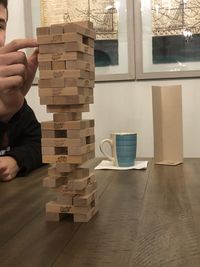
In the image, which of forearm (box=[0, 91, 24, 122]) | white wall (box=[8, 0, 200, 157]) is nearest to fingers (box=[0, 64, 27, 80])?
forearm (box=[0, 91, 24, 122])

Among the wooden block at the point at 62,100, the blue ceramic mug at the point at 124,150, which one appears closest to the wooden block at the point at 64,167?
the wooden block at the point at 62,100

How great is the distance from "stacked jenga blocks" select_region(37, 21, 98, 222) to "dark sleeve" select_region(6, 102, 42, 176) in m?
0.51

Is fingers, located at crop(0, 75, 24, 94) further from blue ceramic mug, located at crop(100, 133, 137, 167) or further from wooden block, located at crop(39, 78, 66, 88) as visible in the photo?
blue ceramic mug, located at crop(100, 133, 137, 167)

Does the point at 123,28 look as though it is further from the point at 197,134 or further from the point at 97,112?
the point at 197,134

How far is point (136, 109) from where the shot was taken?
68.7 inches

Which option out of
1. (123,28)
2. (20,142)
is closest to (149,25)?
(123,28)

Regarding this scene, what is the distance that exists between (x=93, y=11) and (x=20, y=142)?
685 mm

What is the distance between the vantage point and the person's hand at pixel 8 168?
107 cm

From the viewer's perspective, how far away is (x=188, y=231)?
0.61 metres

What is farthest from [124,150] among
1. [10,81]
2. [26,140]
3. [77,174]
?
[77,174]

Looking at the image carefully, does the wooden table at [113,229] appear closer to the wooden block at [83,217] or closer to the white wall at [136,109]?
the wooden block at [83,217]

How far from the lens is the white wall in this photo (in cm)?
170

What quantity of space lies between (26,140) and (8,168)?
0.99ft

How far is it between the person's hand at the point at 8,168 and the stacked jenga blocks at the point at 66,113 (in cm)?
41
